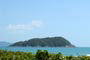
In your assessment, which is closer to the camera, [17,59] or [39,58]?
Answer: [39,58]

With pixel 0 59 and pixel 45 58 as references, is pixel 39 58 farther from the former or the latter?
pixel 0 59

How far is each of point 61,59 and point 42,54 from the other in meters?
0.88

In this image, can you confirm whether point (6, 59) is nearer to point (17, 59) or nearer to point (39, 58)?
point (17, 59)

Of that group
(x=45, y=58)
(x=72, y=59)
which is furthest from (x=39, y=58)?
(x=72, y=59)

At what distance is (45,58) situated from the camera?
1154cm

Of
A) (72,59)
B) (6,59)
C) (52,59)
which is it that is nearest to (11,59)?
(6,59)

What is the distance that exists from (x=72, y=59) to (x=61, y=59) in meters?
3.12

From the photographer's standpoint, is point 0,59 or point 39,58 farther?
point 0,59

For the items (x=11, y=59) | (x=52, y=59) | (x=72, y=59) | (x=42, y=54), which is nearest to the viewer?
(x=42, y=54)

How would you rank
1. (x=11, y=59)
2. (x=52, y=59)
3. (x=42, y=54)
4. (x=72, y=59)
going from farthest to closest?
(x=11, y=59) → (x=72, y=59) → (x=52, y=59) → (x=42, y=54)

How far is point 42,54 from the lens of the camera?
11305 mm

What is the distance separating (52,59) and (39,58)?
2.39 ft

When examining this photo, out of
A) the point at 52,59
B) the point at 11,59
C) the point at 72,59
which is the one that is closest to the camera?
the point at 52,59

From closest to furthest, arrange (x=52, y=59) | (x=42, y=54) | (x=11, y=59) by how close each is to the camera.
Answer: (x=42, y=54) < (x=52, y=59) < (x=11, y=59)
